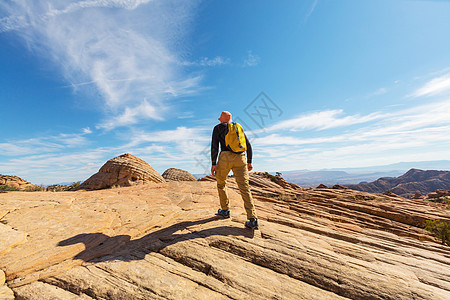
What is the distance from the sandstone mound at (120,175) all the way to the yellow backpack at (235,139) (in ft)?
52.3

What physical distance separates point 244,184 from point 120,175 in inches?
684

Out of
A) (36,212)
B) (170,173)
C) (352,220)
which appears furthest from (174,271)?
(170,173)

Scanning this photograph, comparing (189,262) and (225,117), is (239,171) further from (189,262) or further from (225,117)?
(189,262)

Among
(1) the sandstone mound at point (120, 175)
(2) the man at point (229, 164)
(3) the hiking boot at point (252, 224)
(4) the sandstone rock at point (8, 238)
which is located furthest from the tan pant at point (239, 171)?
(1) the sandstone mound at point (120, 175)

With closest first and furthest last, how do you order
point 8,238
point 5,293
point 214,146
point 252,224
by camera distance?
point 5,293 < point 8,238 < point 252,224 < point 214,146

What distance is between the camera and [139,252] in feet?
15.8

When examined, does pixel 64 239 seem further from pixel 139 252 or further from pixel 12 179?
pixel 12 179

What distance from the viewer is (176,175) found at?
33062 mm

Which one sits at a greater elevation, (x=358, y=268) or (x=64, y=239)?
(x=64, y=239)

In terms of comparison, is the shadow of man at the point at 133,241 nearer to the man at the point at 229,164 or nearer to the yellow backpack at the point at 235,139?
the man at the point at 229,164

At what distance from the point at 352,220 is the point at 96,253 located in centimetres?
1388

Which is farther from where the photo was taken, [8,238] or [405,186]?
[405,186]

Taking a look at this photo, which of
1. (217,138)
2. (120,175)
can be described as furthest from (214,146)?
(120,175)

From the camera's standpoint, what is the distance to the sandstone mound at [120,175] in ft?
61.6
